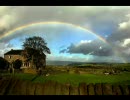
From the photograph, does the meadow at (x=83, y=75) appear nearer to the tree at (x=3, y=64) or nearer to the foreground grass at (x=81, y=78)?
the foreground grass at (x=81, y=78)

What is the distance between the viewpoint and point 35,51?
854 centimetres

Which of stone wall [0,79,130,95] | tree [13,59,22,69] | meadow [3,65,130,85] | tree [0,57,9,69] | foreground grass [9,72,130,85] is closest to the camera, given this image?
stone wall [0,79,130,95]

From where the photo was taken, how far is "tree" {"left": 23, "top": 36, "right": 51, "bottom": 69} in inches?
325

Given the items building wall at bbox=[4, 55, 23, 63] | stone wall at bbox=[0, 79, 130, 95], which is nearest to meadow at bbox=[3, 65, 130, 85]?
building wall at bbox=[4, 55, 23, 63]

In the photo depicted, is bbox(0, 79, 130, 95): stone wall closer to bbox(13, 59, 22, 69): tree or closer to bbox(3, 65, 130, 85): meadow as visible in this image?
bbox(3, 65, 130, 85): meadow

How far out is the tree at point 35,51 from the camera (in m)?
8.27

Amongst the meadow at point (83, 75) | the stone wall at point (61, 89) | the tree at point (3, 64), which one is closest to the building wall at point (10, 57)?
the tree at point (3, 64)

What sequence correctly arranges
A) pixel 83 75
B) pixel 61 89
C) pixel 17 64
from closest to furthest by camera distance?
pixel 61 89 → pixel 83 75 → pixel 17 64

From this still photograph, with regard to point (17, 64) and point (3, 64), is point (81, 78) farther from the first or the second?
point (3, 64)

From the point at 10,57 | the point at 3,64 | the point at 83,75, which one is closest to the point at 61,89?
the point at 83,75

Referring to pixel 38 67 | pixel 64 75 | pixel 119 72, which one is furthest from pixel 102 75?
pixel 38 67

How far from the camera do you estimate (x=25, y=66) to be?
8.42 m
